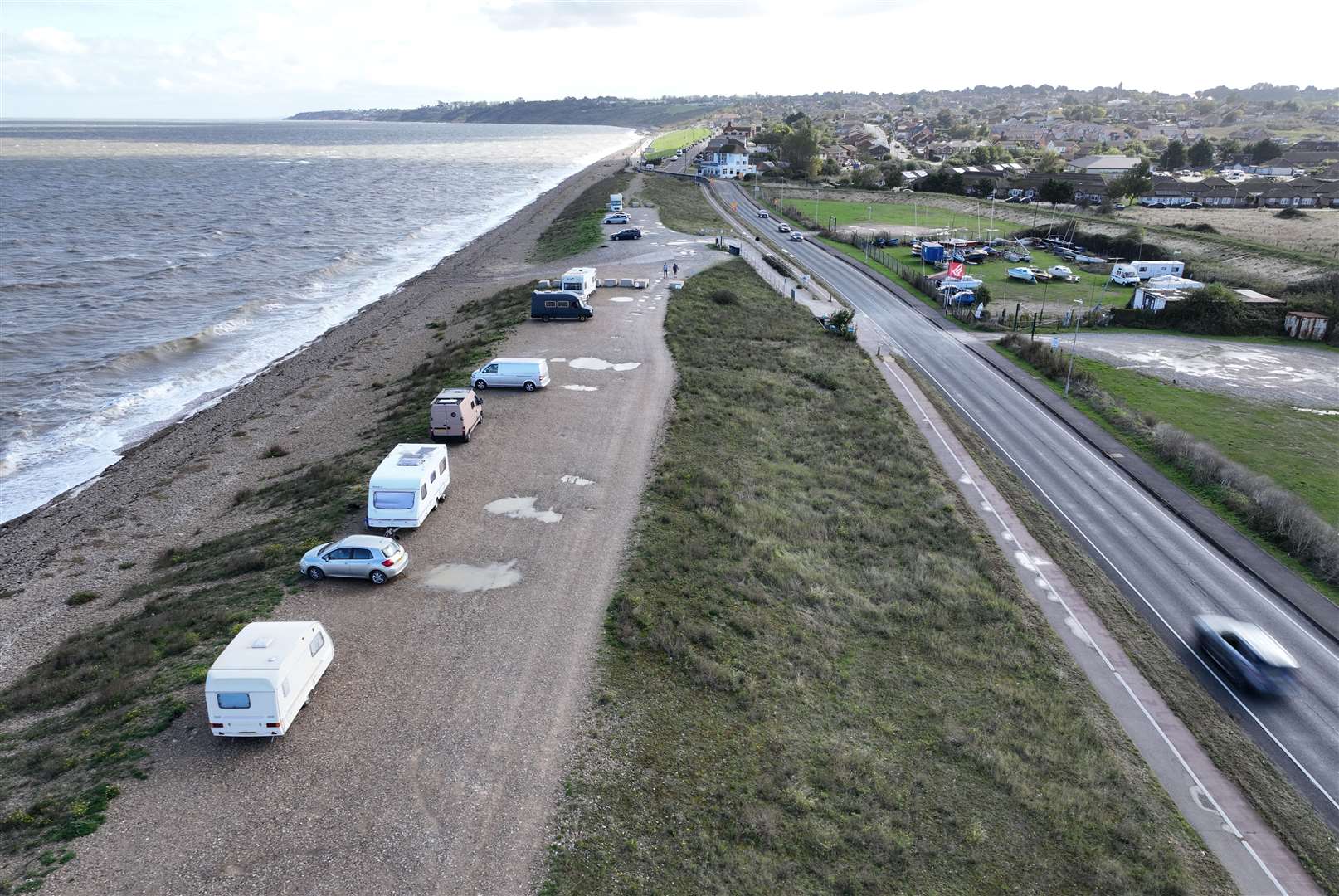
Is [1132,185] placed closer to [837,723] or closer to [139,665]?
[837,723]

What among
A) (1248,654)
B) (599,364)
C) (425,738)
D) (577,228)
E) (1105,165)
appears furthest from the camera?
(1105,165)

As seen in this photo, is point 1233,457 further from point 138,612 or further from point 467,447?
point 138,612

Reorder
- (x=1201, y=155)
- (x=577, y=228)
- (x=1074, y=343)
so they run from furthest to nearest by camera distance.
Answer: (x=1201, y=155) → (x=577, y=228) → (x=1074, y=343)

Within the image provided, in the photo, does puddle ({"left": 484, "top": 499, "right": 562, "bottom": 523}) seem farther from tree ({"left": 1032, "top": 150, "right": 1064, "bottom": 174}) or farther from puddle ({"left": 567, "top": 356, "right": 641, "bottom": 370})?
tree ({"left": 1032, "top": 150, "right": 1064, "bottom": 174})

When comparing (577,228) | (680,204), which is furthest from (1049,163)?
(577,228)

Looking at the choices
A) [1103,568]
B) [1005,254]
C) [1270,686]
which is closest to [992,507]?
[1103,568]

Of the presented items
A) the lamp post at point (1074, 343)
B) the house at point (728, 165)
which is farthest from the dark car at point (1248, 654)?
the house at point (728, 165)
